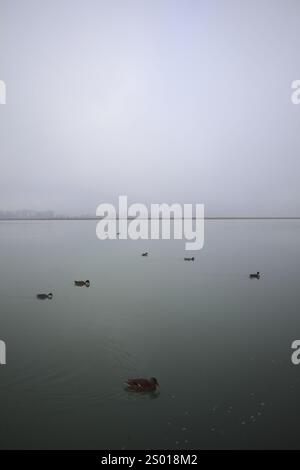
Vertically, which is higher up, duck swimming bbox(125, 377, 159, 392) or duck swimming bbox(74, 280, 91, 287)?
duck swimming bbox(74, 280, 91, 287)

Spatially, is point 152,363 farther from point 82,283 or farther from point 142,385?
point 82,283

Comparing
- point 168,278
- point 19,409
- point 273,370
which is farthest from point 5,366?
point 168,278

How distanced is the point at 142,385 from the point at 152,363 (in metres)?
1.16

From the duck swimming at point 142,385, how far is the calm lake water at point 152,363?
145mm

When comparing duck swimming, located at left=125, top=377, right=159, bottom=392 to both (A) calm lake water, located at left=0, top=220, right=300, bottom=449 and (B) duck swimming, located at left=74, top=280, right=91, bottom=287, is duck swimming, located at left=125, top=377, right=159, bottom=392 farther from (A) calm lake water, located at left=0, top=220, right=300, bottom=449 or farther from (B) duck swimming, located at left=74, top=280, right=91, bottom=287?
(B) duck swimming, located at left=74, top=280, right=91, bottom=287

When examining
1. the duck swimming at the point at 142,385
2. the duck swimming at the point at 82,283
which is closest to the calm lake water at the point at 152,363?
the duck swimming at the point at 142,385

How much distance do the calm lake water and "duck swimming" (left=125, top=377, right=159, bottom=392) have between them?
0.48 ft

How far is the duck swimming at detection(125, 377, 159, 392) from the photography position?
6.45m

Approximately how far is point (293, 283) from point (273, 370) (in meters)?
7.77

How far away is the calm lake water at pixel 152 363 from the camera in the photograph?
18.1 ft

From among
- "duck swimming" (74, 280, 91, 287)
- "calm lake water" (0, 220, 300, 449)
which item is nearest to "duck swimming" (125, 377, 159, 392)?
"calm lake water" (0, 220, 300, 449)

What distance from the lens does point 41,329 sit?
9.72m

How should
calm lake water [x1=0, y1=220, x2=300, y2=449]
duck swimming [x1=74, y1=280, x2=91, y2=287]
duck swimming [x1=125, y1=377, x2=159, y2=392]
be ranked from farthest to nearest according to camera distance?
duck swimming [x1=74, y1=280, x2=91, y2=287]
duck swimming [x1=125, y1=377, x2=159, y2=392]
calm lake water [x1=0, y1=220, x2=300, y2=449]
